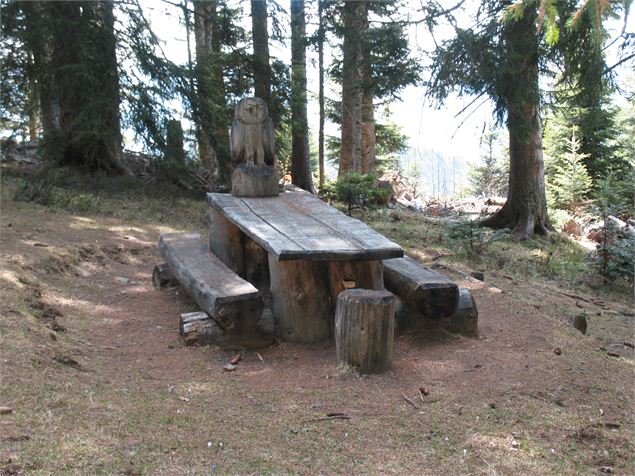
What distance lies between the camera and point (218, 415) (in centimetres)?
345

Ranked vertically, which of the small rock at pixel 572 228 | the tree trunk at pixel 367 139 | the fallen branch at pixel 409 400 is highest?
the tree trunk at pixel 367 139

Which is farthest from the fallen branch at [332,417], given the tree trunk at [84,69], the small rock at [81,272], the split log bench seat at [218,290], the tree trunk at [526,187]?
the tree trunk at [84,69]

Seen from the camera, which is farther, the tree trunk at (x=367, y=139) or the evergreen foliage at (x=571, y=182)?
the tree trunk at (x=367, y=139)

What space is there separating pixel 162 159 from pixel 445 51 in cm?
573

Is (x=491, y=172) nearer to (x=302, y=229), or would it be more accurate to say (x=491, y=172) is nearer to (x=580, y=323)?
(x=580, y=323)

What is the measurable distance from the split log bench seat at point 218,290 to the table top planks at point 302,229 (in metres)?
0.47

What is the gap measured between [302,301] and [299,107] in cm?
818

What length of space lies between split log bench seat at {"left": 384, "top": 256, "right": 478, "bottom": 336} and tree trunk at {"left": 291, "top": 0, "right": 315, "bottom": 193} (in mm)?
7653

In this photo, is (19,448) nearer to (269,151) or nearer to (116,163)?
(269,151)

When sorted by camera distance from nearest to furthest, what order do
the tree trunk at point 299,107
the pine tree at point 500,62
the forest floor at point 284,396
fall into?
1. the forest floor at point 284,396
2. the pine tree at point 500,62
3. the tree trunk at point 299,107

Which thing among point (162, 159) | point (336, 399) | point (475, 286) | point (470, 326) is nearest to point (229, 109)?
point (162, 159)

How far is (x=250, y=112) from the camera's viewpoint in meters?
6.58

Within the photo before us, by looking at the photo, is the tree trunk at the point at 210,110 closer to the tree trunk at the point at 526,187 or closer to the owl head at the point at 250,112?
the owl head at the point at 250,112

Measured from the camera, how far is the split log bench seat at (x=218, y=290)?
4627 mm
